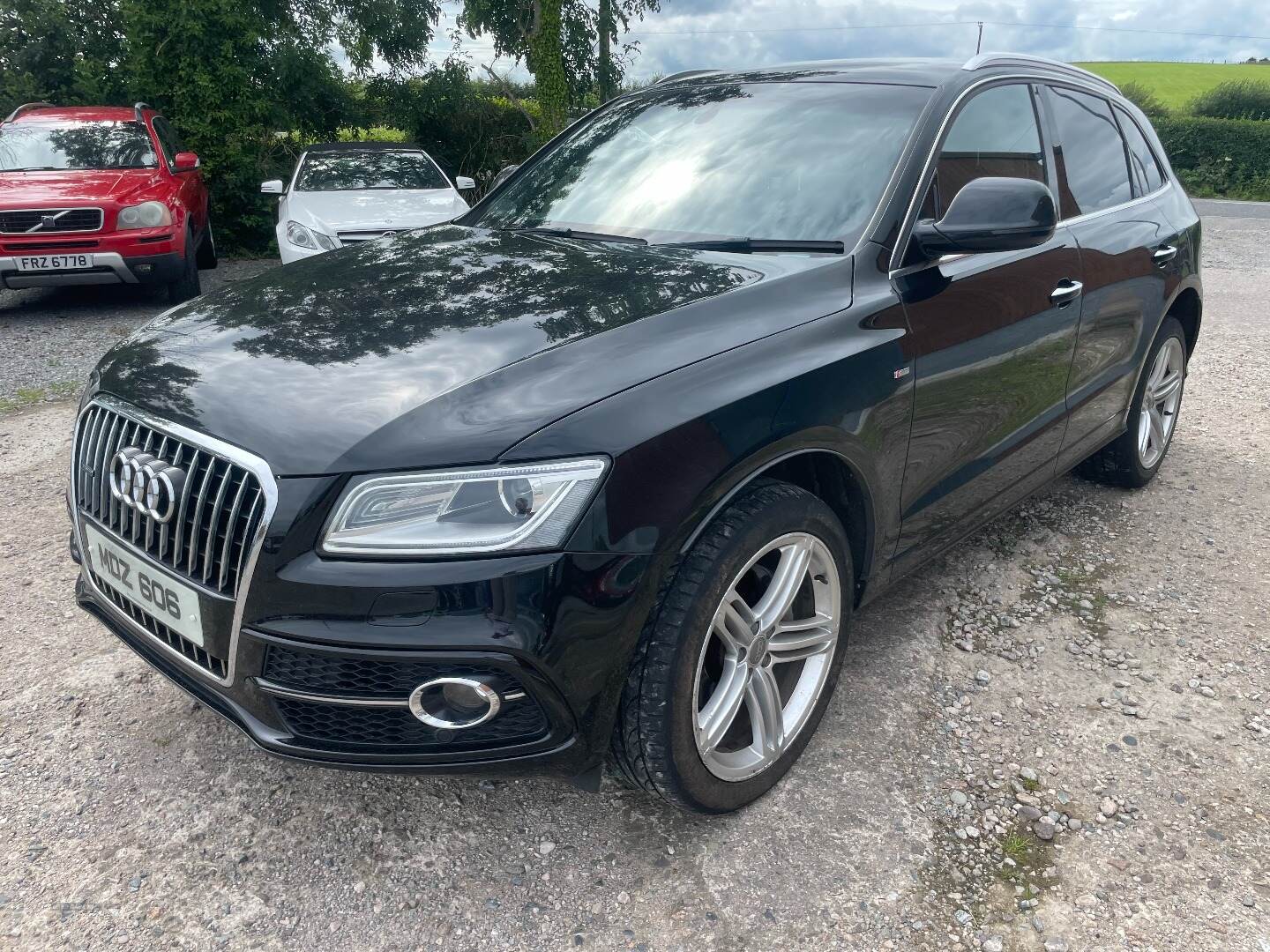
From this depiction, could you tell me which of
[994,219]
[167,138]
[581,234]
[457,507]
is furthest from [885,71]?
[167,138]

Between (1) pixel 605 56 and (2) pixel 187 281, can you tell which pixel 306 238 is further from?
(1) pixel 605 56

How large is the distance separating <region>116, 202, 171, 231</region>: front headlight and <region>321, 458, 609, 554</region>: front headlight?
23.9 feet

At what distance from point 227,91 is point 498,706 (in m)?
12.4

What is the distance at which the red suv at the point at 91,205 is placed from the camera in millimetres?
7492

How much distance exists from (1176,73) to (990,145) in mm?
52222

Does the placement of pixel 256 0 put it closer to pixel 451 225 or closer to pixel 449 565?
pixel 451 225

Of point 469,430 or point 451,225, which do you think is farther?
point 451,225

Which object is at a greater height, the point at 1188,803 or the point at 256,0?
the point at 256,0

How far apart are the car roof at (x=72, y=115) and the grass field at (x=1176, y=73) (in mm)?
37569

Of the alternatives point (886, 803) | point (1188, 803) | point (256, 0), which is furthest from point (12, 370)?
point (256, 0)

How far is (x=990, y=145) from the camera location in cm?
298

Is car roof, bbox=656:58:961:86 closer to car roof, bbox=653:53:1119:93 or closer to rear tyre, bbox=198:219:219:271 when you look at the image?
car roof, bbox=653:53:1119:93

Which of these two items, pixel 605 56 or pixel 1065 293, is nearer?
pixel 1065 293

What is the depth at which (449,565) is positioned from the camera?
5.67 ft
